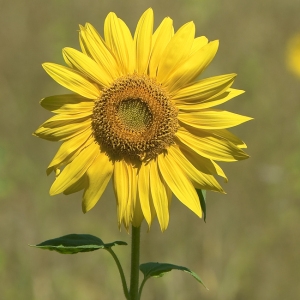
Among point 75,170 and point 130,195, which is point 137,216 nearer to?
point 130,195

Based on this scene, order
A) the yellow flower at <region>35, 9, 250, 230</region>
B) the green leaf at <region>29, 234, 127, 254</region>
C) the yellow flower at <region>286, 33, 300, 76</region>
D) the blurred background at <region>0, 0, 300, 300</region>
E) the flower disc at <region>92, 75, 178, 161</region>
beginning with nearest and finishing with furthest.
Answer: the green leaf at <region>29, 234, 127, 254</region>
the yellow flower at <region>35, 9, 250, 230</region>
the flower disc at <region>92, 75, 178, 161</region>
the blurred background at <region>0, 0, 300, 300</region>
the yellow flower at <region>286, 33, 300, 76</region>

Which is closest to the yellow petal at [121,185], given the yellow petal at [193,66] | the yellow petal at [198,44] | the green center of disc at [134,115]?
the green center of disc at [134,115]

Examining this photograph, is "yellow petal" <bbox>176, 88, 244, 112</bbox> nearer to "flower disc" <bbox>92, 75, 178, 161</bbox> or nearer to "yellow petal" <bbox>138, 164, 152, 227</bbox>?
"flower disc" <bbox>92, 75, 178, 161</bbox>

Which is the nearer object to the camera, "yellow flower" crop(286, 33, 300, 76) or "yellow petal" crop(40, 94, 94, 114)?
"yellow petal" crop(40, 94, 94, 114)

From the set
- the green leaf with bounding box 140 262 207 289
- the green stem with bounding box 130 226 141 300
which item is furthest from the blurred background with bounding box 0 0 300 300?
the green stem with bounding box 130 226 141 300

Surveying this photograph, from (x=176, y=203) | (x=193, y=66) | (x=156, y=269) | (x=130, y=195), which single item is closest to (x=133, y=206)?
(x=130, y=195)

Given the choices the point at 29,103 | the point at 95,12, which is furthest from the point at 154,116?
the point at 95,12

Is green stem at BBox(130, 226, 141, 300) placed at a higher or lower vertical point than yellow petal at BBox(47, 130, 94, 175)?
lower

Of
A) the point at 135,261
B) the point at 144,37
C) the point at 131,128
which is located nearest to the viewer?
the point at 135,261

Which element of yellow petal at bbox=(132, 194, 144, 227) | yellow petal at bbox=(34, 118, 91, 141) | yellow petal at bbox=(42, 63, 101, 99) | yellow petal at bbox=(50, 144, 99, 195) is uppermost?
yellow petal at bbox=(42, 63, 101, 99)
